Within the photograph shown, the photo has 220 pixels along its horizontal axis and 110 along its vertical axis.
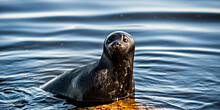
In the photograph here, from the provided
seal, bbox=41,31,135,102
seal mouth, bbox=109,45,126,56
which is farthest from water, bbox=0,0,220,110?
seal mouth, bbox=109,45,126,56

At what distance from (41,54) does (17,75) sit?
179cm

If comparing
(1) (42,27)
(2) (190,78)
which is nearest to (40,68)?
(2) (190,78)

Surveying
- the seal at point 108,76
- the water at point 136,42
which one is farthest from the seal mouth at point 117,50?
the water at point 136,42

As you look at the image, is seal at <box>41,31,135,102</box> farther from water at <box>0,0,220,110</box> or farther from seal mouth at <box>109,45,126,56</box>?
water at <box>0,0,220,110</box>

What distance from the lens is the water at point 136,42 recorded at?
590 centimetres

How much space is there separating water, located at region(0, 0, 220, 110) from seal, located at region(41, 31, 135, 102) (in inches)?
7.5

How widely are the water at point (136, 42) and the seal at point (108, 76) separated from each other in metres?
0.19

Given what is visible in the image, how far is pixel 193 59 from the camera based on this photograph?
323 inches

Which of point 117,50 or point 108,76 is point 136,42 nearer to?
point 108,76

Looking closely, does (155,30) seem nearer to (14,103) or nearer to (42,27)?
(42,27)

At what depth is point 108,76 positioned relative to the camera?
215 inches

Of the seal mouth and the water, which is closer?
the seal mouth

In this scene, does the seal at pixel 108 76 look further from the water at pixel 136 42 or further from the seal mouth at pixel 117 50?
the water at pixel 136 42

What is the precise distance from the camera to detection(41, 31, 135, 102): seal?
533 centimetres
